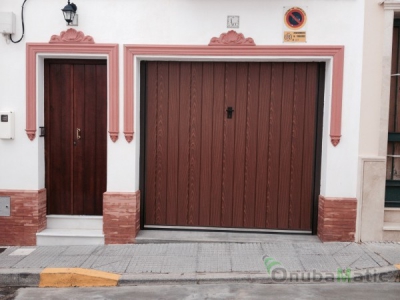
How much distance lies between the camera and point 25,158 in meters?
7.22

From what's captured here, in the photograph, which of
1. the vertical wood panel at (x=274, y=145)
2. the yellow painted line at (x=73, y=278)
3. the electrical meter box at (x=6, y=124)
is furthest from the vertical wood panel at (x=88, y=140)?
the vertical wood panel at (x=274, y=145)

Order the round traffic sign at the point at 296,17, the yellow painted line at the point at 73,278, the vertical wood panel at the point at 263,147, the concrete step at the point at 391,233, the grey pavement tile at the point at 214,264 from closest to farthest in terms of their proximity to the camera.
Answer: the yellow painted line at the point at 73,278 → the grey pavement tile at the point at 214,264 → the round traffic sign at the point at 296,17 → the concrete step at the point at 391,233 → the vertical wood panel at the point at 263,147

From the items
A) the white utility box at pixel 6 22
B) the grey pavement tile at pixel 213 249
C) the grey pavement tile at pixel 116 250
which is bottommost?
the grey pavement tile at pixel 116 250

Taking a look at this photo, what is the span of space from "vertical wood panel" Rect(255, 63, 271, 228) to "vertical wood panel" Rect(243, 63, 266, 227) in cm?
4

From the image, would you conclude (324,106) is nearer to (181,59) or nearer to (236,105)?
(236,105)

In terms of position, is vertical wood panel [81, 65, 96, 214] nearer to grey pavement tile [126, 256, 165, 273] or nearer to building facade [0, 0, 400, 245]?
building facade [0, 0, 400, 245]

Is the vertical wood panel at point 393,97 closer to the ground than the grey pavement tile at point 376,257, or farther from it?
farther from it

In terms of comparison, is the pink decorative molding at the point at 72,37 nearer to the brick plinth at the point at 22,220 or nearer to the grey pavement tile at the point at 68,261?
the brick plinth at the point at 22,220

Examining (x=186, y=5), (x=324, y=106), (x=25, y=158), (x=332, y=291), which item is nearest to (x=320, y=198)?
(x=324, y=106)

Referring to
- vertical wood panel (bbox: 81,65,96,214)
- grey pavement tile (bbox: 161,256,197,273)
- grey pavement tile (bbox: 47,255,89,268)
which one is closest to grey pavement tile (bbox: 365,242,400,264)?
grey pavement tile (bbox: 161,256,197,273)

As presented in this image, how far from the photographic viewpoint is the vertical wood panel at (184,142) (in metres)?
7.31

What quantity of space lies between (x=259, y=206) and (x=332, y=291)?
1.97 meters

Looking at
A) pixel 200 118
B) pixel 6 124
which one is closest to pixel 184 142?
pixel 200 118

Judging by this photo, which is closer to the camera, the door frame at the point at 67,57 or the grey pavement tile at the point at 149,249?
the grey pavement tile at the point at 149,249
